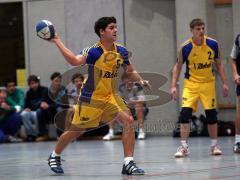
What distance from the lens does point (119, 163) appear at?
10859 mm

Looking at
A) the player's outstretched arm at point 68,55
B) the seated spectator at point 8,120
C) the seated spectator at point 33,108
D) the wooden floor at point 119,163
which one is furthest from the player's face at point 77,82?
the player's outstretched arm at point 68,55

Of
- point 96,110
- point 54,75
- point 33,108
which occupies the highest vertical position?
point 54,75

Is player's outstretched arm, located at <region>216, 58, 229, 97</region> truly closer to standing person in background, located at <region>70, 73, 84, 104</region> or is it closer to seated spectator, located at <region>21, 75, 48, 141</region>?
standing person in background, located at <region>70, 73, 84, 104</region>

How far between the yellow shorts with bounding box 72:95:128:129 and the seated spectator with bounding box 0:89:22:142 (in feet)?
31.5

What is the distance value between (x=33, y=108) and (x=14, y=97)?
752mm

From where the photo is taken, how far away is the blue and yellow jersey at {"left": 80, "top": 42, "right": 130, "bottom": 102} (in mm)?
9398

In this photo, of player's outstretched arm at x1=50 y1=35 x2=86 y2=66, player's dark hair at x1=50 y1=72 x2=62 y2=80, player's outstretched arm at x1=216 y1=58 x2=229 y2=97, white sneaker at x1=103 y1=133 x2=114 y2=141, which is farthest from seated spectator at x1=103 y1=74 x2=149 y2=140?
player's outstretched arm at x1=50 y1=35 x2=86 y2=66

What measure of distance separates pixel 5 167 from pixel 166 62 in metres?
8.55

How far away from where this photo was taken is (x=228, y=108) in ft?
59.3

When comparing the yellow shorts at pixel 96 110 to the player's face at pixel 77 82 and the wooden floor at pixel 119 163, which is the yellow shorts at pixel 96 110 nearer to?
the wooden floor at pixel 119 163

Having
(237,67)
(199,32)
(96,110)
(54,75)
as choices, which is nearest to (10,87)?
(54,75)

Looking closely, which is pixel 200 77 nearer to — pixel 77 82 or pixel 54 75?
pixel 77 82

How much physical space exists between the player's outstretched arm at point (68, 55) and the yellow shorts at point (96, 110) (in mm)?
641

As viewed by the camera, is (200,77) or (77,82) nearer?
(200,77)
